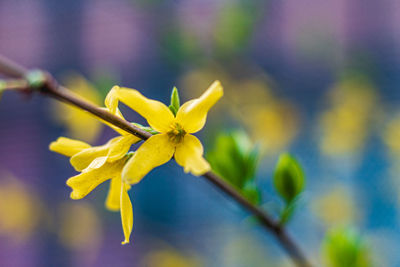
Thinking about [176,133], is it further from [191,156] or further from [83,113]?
[83,113]

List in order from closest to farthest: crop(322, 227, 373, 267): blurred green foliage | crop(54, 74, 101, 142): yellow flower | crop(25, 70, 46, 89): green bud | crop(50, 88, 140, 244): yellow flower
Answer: crop(25, 70, 46, 89): green bud → crop(50, 88, 140, 244): yellow flower → crop(322, 227, 373, 267): blurred green foliage → crop(54, 74, 101, 142): yellow flower

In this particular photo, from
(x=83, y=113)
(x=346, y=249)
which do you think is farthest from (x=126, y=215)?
(x=83, y=113)

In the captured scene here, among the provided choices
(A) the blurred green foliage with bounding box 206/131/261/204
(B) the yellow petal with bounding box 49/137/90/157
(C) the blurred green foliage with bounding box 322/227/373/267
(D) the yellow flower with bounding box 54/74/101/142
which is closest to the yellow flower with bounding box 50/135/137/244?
(B) the yellow petal with bounding box 49/137/90/157

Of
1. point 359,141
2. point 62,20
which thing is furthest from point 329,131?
point 62,20

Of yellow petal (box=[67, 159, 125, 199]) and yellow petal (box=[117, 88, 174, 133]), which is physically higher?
yellow petal (box=[117, 88, 174, 133])

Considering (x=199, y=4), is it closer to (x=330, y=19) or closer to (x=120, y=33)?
(x=120, y=33)

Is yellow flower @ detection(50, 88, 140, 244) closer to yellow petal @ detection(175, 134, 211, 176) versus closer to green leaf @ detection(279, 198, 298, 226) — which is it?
yellow petal @ detection(175, 134, 211, 176)

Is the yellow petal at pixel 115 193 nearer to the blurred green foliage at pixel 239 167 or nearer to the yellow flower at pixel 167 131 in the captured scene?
the yellow flower at pixel 167 131
